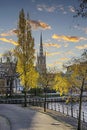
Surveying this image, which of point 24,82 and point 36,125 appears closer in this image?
point 36,125

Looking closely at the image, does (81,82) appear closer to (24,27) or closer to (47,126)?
(47,126)

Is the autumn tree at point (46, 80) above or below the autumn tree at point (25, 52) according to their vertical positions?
below

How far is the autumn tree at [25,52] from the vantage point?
201ft

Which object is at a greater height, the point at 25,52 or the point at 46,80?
the point at 25,52

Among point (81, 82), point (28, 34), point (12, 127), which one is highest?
point (28, 34)

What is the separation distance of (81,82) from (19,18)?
3097 cm

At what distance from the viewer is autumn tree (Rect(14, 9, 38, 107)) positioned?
61344 millimetres

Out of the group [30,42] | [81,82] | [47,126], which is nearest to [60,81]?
[81,82]

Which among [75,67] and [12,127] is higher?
[75,67]

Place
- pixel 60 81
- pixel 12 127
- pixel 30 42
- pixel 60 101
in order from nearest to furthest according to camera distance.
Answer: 1. pixel 12 127
2. pixel 60 81
3. pixel 30 42
4. pixel 60 101

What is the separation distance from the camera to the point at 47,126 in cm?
3341

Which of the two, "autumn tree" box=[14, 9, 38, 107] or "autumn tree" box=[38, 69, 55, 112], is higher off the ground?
"autumn tree" box=[14, 9, 38, 107]

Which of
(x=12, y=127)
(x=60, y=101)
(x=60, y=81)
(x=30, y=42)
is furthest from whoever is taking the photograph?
(x=60, y=101)

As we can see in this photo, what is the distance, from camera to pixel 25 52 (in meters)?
61.5
